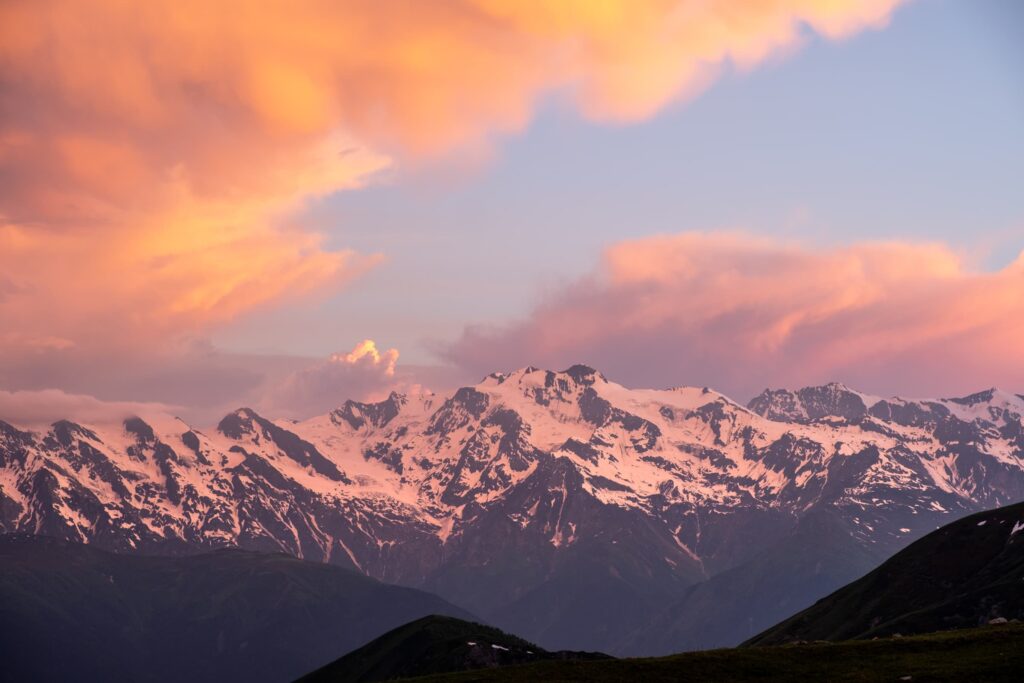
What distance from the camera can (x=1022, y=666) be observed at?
12231 centimetres

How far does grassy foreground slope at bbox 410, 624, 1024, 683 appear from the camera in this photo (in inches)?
4916

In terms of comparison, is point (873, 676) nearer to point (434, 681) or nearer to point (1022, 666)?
point (1022, 666)

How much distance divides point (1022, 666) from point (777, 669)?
79.9 ft

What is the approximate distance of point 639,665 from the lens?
136750 mm

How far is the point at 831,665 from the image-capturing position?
13325cm

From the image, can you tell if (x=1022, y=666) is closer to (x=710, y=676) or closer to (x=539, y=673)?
(x=710, y=676)

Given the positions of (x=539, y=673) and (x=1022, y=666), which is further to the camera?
(x=539, y=673)

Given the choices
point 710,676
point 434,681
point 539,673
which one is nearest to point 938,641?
point 710,676

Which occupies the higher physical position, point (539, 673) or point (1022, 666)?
point (539, 673)

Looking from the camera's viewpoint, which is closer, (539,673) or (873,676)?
(873,676)

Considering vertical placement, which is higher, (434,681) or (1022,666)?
(434,681)

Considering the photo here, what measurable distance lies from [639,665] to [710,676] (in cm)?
860

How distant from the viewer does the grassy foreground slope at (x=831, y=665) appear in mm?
124875

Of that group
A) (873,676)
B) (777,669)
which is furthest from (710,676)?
(873,676)
